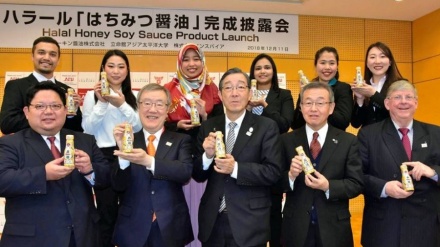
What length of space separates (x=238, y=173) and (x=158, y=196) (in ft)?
1.94

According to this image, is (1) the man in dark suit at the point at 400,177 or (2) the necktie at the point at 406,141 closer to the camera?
(1) the man in dark suit at the point at 400,177

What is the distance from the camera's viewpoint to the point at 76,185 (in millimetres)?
2898

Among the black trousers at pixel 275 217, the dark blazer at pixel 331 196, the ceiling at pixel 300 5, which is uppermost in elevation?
the ceiling at pixel 300 5

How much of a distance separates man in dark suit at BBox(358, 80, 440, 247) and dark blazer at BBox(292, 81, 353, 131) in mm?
437

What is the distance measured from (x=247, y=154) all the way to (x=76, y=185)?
120 cm

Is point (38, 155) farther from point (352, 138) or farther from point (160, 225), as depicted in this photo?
point (352, 138)

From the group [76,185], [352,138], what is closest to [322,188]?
[352,138]

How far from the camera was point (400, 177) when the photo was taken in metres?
3.16

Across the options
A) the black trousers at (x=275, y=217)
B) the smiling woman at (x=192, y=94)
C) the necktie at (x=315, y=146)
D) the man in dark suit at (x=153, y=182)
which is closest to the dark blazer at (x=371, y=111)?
the necktie at (x=315, y=146)

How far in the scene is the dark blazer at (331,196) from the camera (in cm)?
294

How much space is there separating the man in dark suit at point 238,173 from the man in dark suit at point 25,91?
1.37 meters

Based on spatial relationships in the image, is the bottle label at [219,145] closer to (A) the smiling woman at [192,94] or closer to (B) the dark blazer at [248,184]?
(B) the dark blazer at [248,184]

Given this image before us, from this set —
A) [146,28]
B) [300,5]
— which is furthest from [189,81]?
[300,5]

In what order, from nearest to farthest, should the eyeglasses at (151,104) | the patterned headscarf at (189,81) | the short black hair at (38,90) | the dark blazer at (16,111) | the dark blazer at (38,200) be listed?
1. the dark blazer at (38,200)
2. the short black hair at (38,90)
3. the eyeglasses at (151,104)
4. the dark blazer at (16,111)
5. the patterned headscarf at (189,81)
